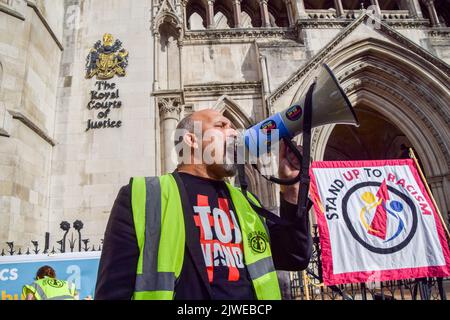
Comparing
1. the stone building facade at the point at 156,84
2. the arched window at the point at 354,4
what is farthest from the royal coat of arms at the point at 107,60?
the arched window at the point at 354,4

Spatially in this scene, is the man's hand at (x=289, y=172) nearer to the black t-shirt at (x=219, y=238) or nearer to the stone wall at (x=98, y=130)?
the black t-shirt at (x=219, y=238)

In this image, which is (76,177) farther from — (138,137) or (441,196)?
(441,196)

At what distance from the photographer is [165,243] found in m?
1.49

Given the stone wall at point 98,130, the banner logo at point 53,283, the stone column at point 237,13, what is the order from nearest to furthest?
1. the banner logo at point 53,283
2. the stone wall at point 98,130
3. the stone column at point 237,13

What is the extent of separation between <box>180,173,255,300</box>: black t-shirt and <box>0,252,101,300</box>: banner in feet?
16.1

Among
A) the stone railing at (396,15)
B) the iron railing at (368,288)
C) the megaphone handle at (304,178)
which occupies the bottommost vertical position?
the iron railing at (368,288)

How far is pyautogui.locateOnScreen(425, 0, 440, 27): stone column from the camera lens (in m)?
15.3

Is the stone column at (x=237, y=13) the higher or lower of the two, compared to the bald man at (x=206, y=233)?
higher

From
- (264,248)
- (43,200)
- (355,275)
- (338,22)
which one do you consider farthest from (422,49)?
(43,200)

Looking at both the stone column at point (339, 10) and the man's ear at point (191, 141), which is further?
the stone column at point (339, 10)

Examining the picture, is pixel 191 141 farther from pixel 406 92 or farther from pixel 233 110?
pixel 406 92

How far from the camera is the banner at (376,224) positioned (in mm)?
5242

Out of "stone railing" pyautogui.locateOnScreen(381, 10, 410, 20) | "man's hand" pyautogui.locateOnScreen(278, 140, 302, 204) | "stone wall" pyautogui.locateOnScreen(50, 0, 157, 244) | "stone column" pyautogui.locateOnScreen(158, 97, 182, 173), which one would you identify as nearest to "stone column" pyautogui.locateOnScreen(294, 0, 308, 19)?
"stone railing" pyautogui.locateOnScreen(381, 10, 410, 20)

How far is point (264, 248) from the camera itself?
1.84 m
